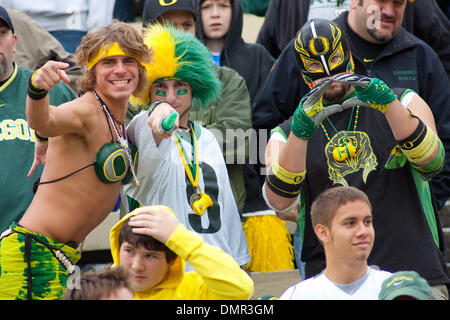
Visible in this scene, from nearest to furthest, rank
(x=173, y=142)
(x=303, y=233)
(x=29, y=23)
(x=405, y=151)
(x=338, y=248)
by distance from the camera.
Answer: (x=338, y=248)
(x=405, y=151)
(x=303, y=233)
(x=173, y=142)
(x=29, y=23)

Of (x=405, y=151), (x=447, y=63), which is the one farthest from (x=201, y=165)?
(x=447, y=63)

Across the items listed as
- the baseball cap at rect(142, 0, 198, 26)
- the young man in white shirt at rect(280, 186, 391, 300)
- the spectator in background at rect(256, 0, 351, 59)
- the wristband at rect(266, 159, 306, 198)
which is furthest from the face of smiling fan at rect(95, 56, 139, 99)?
the spectator in background at rect(256, 0, 351, 59)

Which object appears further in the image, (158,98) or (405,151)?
(158,98)

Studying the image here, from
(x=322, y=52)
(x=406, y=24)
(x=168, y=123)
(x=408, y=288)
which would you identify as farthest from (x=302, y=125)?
(x=406, y=24)

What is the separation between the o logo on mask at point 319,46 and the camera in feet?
14.3

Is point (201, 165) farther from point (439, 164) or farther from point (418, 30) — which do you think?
point (418, 30)

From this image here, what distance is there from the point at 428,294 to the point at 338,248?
723 millimetres

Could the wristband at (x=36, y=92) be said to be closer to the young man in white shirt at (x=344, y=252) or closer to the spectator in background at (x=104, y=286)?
the spectator in background at (x=104, y=286)

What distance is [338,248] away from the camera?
362cm

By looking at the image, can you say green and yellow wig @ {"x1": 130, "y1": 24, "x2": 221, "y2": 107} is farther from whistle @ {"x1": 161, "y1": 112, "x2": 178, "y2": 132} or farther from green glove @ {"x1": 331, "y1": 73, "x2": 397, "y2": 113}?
green glove @ {"x1": 331, "y1": 73, "x2": 397, "y2": 113}

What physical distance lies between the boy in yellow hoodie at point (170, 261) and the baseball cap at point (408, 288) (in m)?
0.69

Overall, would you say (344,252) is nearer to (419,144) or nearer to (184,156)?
(419,144)

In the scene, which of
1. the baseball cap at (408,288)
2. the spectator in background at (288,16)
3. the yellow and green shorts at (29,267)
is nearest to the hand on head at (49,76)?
the yellow and green shorts at (29,267)

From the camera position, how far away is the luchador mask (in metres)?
Result: 4.37
